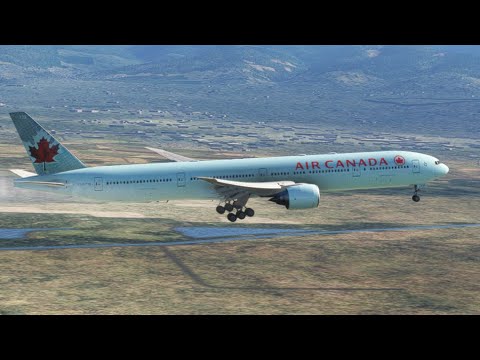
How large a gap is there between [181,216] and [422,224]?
31480 mm

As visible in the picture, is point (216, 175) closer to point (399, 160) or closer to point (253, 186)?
point (253, 186)

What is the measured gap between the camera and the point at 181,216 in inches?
3157

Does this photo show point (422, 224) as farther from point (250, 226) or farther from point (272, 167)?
point (272, 167)

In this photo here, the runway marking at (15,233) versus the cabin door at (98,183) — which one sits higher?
the cabin door at (98,183)

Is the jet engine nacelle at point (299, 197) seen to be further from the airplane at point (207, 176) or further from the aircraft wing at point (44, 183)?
the aircraft wing at point (44, 183)

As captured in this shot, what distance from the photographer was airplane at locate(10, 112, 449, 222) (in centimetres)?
5806

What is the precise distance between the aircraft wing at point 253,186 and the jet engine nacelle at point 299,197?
2.94 ft

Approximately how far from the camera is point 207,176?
197ft

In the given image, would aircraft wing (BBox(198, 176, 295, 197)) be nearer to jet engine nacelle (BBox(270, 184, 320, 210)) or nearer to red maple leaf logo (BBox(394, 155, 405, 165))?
jet engine nacelle (BBox(270, 184, 320, 210))

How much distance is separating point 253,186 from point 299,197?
175 inches

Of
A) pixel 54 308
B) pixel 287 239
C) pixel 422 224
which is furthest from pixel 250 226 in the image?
pixel 54 308

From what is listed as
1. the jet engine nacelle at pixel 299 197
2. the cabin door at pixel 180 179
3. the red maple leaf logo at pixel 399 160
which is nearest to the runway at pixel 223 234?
the cabin door at pixel 180 179

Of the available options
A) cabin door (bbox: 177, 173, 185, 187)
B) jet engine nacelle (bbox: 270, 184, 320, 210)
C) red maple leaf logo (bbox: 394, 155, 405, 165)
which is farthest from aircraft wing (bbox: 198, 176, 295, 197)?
red maple leaf logo (bbox: 394, 155, 405, 165)

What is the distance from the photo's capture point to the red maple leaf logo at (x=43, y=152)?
190 ft
